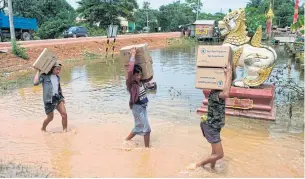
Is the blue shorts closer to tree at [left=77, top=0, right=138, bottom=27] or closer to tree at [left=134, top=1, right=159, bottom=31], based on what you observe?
tree at [left=77, top=0, right=138, bottom=27]

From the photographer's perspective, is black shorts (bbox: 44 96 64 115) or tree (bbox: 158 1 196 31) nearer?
black shorts (bbox: 44 96 64 115)

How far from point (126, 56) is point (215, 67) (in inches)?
51.1

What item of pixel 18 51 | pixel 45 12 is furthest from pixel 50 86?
pixel 45 12

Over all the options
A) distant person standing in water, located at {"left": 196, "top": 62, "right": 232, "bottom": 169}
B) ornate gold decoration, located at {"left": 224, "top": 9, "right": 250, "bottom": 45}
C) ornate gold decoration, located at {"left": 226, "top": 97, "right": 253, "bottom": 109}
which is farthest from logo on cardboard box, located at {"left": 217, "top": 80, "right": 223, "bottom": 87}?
ornate gold decoration, located at {"left": 224, "top": 9, "right": 250, "bottom": 45}

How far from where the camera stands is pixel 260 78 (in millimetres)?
7543

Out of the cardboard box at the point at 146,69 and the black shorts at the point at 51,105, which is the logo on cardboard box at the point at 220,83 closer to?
the cardboard box at the point at 146,69

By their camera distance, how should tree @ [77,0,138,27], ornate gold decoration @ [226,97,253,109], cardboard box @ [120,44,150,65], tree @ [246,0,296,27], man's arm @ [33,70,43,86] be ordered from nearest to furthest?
cardboard box @ [120,44,150,65]
man's arm @ [33,70,43,86]
ornate gold decoration @ [226,97,253,109]
tree @ [77,0,138,27]
tree @ [246,0,296,27]

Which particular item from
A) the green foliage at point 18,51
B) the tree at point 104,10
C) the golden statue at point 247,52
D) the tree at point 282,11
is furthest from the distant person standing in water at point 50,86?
the tree at point 282,11

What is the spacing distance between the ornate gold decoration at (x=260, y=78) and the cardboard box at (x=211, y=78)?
9.50 feet

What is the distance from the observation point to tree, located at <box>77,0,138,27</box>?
41.0 m

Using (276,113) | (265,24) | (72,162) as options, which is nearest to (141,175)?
(72,162)

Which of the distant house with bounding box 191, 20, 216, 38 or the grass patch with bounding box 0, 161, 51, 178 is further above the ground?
the distant house with bounding box 191, 20, 216, 38

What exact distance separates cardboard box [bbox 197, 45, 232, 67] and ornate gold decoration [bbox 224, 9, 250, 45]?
105 inches

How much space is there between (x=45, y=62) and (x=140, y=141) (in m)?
2.03
